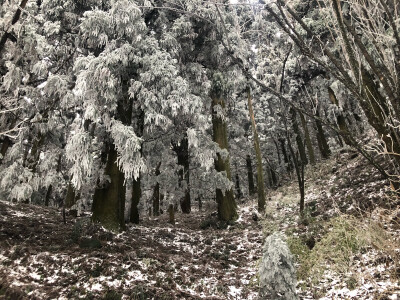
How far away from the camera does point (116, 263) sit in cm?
608

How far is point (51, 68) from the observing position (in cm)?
956

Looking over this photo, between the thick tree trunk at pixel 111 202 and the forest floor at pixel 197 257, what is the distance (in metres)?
0.38

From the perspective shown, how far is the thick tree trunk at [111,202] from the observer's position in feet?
26.9

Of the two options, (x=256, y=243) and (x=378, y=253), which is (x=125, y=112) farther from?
(x=378, y=253)

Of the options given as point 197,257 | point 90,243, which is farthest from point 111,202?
point 197,257

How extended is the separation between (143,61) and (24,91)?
425cm

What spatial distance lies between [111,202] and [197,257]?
121 inches

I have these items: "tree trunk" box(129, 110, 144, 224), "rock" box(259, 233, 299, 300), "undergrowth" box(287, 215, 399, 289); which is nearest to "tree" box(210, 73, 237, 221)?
"tree trunk" box(129, 110, 144, 224)

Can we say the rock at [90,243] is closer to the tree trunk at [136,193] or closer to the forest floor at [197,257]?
the forest floor at [197,257]

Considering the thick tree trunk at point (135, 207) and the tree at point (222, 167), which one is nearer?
the thick tree trunk at point (135, 207)

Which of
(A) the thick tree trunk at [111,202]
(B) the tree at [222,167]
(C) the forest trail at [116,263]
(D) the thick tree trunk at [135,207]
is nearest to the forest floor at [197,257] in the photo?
(C) the forest trail at [116,263]

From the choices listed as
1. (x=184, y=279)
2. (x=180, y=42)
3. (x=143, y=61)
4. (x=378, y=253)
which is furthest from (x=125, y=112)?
(x=378, y=253)

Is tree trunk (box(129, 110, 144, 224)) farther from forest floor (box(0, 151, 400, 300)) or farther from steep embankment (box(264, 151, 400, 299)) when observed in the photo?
steep embankment (box(264, 151, 400, 299))

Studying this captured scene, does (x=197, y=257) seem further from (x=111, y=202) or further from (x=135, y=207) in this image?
(x=135, y=207)
